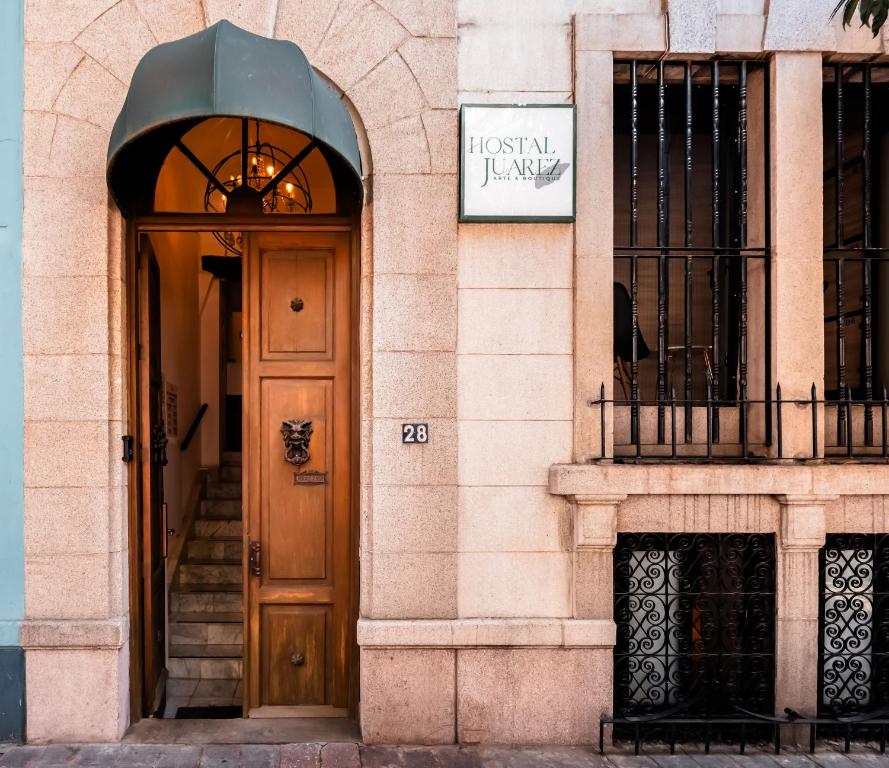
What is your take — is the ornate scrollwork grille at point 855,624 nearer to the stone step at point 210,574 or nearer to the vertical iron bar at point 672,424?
the vertical iron bar at point 672,424

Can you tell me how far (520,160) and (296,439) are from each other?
2.78 metres

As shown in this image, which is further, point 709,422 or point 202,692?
point 202,692

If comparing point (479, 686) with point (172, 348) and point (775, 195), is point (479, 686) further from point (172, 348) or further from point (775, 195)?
point (172, 348)

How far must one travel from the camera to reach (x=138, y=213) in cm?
561

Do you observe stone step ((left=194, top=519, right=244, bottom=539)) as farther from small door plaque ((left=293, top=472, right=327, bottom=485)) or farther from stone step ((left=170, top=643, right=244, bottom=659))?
small door plaque ((left=293, top=472, right=327, bottom=485))

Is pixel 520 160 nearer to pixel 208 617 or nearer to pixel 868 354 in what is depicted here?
pixel 868 354

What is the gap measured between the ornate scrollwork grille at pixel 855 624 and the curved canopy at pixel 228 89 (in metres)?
4.72

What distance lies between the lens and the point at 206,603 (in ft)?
24.1

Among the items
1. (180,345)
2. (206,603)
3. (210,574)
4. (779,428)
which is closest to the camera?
(779,428)

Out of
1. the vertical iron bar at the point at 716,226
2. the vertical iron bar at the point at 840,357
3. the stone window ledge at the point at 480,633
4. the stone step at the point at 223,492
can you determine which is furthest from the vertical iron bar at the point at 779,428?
the stone step at the point at 223,492

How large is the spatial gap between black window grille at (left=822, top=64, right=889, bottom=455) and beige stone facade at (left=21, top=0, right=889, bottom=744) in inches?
13.4

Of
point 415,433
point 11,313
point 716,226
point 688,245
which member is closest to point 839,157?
point 716,226

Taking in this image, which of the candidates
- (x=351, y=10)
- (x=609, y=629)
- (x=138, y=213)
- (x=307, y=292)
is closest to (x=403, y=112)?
(x=351, y=10)

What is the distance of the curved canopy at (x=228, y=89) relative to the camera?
14.1 ft
